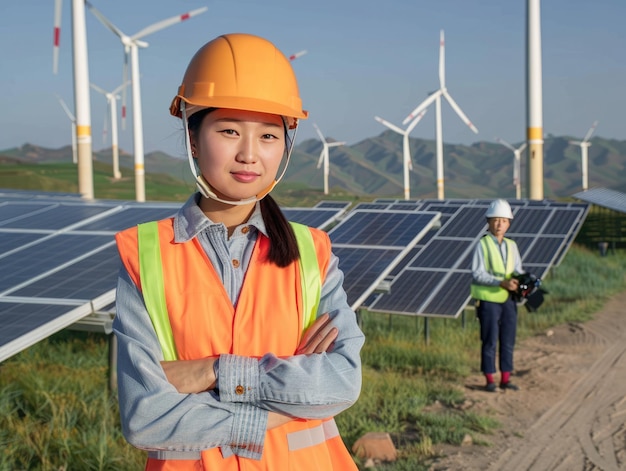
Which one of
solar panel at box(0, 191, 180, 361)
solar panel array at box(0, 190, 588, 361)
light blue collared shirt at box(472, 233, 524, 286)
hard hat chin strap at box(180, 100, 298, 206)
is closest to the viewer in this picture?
hard hat chin strap at box(180, 100, 298, 206)

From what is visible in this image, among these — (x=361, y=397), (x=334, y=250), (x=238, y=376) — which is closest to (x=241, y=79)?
(x=238, y=376)

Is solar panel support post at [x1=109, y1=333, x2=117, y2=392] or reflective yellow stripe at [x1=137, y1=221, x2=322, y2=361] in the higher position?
reflective yellow stripe at [x1=137, y1=221, x2=322, y2=361]

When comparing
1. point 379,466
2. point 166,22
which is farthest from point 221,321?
point 166,22

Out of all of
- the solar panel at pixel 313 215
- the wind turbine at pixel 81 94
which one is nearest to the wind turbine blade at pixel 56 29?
the wind turbine at pixel 81 94

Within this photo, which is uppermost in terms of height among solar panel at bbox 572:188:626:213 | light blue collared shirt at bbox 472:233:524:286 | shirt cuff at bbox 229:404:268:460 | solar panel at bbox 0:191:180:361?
shirt cuff at bbox 229:404:268:460

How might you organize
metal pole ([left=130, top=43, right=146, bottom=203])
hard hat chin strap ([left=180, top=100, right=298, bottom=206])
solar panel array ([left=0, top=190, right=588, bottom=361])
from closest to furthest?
hard hat chin strap ([left=180, top=100, right=298, bottom=206]) → solar panel array ([left=0, top=190, right=588, bottom=361]) → metal pole ([left=130, top=43, right=146, bottom=203])

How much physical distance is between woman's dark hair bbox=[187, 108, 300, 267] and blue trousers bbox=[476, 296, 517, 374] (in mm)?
7480

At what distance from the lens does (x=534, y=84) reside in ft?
69.7

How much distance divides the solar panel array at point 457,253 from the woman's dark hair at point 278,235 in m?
8.65

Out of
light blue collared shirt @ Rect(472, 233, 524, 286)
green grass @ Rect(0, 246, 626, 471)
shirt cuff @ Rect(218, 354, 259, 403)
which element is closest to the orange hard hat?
shirt cuff @ Rect(218, 354, 259, 403)

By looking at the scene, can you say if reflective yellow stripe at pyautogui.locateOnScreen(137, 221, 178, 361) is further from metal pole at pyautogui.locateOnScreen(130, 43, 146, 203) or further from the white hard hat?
metal pole at pyautogui.locateOnScreen(130, 43, 146, 203)

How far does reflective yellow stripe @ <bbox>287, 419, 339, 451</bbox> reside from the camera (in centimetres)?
229

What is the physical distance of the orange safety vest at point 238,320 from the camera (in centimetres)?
224

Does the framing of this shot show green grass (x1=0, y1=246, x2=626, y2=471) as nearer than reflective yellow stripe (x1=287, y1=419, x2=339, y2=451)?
No
